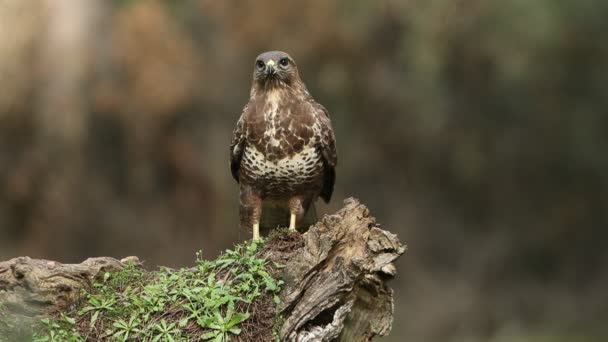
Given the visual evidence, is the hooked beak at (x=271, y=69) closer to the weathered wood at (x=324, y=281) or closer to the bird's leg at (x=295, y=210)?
the bird's leg at (x=295, y=210)

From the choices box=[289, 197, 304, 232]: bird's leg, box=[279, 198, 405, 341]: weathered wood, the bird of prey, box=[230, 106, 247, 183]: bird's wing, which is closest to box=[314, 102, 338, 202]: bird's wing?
the bird of prey

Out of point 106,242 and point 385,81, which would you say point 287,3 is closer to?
point 385,81

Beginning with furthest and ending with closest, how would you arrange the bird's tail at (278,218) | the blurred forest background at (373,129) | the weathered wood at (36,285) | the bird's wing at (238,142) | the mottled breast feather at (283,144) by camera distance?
the blurred forest background at (373,129), the bird's tail at (278,218), the bird's wing at (238,142), the mottled breast feather at (283,144), the weathered wood at (36,285)

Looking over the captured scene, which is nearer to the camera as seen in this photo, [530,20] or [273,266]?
[273,266]

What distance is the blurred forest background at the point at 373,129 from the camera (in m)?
7.05

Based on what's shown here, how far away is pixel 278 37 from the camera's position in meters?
7.10

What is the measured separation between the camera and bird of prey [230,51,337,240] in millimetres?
4387

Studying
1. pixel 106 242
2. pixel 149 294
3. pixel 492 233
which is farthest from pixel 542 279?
pixel 149 294

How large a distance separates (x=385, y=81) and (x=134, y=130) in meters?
2.54

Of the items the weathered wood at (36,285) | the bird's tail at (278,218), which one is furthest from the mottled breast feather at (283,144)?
the weathered wood at (36,285)

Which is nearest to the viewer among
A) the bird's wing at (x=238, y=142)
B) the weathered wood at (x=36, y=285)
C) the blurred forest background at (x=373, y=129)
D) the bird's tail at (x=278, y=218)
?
the weathered wood at (x=36, y=285)

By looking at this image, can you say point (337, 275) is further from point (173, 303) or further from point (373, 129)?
point (373, 129)

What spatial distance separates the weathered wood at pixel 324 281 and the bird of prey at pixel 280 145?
0.83 metres

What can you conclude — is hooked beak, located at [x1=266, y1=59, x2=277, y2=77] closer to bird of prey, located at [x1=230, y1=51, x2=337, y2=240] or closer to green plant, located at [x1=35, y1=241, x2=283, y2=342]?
bird of prey, located at [x1=230, y1=51, x2=337, y2=240]
